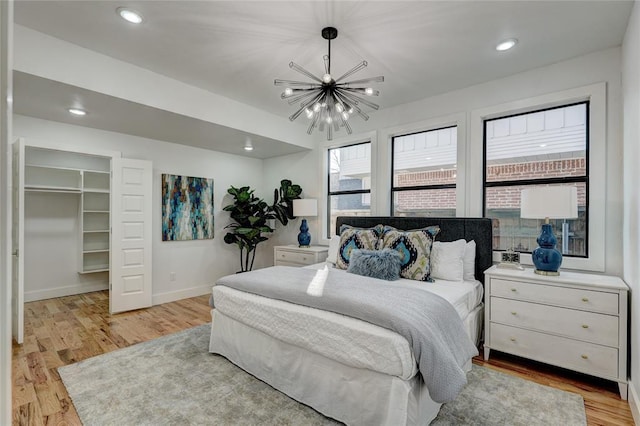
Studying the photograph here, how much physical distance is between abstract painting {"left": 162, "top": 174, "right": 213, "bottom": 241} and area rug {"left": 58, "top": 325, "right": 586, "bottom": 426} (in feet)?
7.42

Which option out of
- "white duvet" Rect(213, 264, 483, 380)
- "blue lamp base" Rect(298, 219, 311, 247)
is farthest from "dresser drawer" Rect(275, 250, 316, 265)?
"white duvet" Rect(213, 264, 483, 380)

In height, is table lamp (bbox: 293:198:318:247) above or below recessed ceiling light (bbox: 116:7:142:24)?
below

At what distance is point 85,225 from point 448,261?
5.20 m

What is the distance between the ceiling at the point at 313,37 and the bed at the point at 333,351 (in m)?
1.96

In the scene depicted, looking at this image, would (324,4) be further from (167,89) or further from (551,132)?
(551,132)

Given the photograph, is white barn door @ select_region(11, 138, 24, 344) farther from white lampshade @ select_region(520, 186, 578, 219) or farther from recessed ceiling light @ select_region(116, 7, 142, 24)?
white lampshade @ select_region(520, 186, 578, 219)

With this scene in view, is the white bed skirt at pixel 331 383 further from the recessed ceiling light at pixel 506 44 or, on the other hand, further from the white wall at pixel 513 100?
the recessed ceiling light at pixel 506 44

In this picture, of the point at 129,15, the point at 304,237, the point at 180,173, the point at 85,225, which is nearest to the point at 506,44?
the point at 129,15

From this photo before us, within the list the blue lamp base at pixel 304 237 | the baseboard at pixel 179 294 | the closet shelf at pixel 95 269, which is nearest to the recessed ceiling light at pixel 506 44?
the blue lamp base at pixel 304 237

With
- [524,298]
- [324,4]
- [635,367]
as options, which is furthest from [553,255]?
[324,4]

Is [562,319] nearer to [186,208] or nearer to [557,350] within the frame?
[557,350]

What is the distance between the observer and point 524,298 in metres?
2.64

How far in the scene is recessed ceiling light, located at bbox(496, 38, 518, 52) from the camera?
2.59 metres

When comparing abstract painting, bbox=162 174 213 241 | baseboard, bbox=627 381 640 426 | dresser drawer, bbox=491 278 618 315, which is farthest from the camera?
abstract painting, bbox=162 174 213 241
